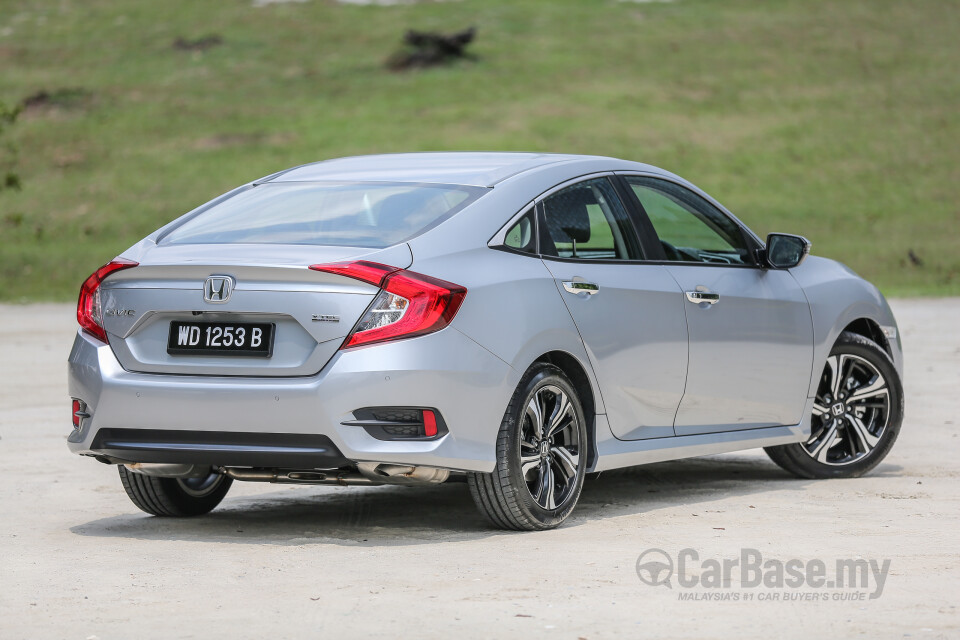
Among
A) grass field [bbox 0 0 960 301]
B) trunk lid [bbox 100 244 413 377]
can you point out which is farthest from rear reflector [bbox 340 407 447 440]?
grass field [bbox 0 0 960 301]

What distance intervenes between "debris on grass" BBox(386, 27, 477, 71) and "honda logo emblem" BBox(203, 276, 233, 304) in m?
57.3

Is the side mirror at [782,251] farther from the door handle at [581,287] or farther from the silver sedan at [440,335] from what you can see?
the door handle at [581,287]

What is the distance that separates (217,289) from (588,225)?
1.89m

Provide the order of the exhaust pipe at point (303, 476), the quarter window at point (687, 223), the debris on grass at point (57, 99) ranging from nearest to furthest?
1. the exhaust pipe at point (303, 476)
2. the quarter window at point (687, 223)
3. the debris on grass at point (57, 99)

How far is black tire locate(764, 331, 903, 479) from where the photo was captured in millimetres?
8781

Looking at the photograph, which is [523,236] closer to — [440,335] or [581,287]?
[581,287]

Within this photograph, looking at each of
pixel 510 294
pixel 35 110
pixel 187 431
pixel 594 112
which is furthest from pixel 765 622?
pixel 35 110

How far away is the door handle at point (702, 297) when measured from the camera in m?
7.72

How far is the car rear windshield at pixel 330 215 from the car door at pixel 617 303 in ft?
1.73

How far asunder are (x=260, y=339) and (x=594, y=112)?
4925 cm

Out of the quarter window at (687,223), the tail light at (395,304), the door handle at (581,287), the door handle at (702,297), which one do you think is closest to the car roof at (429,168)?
the quarter window at (687,223)

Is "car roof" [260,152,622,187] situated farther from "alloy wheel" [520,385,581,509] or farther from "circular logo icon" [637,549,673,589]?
"circular logo icon" [637,549,673,589]

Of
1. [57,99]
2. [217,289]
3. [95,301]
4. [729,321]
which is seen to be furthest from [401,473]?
[57,99]

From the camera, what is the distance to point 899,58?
6184 cm
